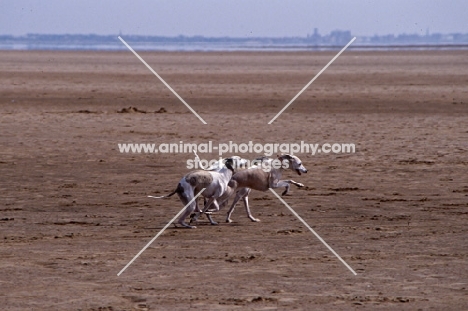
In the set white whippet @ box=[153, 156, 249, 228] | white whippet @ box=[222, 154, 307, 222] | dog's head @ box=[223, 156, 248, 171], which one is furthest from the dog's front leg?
dog's head @ box=[223, 156, 248, 171]

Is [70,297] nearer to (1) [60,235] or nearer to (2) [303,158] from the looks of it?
(1) [60,235]

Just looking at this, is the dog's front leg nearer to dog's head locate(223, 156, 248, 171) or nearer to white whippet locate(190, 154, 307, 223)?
white whippet locate(190, 154, 307, 223)

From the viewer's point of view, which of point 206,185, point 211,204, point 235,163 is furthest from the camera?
point 235,163

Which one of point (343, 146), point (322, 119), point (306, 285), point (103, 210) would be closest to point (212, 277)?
point (306, 285)

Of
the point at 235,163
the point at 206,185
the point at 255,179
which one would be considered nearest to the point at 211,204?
the point at 206,185

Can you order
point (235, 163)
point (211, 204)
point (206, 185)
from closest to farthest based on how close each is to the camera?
point (206, 185), point (211, 204), point (235, 163)

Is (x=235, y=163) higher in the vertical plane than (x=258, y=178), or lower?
higher

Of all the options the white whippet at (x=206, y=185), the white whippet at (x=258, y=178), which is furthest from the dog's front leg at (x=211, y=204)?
the white whippet at (x=258, y=178)

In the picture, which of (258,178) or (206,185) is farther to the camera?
(258,178)

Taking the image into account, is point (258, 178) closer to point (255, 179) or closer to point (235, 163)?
point (255, 179)

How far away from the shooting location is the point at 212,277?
10734mm

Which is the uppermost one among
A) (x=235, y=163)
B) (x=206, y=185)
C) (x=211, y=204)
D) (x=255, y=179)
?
(x=235, y=163)

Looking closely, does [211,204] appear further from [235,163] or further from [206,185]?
[235,163]

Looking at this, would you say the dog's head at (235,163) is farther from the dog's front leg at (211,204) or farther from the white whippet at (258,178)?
the dog's front leg at (211,204)
